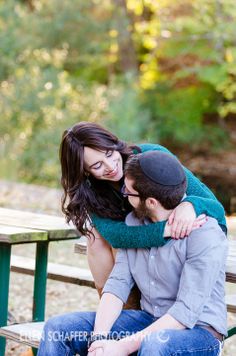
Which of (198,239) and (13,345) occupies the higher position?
(198,239)

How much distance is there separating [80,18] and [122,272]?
15.5 meters

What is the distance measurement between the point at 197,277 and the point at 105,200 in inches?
31.3

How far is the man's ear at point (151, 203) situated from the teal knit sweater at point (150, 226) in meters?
0.07

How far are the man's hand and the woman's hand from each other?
501 millimetres

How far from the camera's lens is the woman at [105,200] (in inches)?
128

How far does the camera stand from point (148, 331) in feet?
10.1

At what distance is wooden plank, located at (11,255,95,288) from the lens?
4898mm

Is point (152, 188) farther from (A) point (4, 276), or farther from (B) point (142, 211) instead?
(A) point (4, 276)

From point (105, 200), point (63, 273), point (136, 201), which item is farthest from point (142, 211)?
point (63, 273)

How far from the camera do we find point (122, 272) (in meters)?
3.38

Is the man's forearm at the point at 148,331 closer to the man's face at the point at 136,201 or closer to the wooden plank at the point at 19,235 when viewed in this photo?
the man's face at the point at 136,201

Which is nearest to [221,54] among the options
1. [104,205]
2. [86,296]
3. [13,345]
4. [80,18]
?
[80,18]

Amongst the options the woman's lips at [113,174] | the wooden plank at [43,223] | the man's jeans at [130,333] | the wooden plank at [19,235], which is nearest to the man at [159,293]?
the man's jeans at [130,333]

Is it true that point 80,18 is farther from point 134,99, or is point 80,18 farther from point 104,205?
point 104,205
